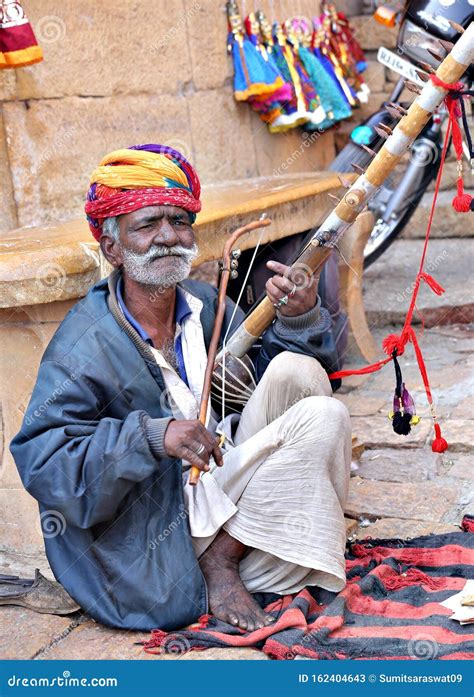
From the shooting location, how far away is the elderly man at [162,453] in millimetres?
2873

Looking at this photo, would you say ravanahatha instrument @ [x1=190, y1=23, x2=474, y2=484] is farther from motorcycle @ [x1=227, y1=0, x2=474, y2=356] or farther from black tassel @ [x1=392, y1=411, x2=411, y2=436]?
motorcycle @ [x1=227, y1=0, x2=474, y2=356]

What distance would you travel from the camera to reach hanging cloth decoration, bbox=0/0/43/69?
3.97 m

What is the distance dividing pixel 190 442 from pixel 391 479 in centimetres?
158

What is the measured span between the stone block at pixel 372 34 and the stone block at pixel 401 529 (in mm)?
5334

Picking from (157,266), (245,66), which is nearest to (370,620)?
(157,266)

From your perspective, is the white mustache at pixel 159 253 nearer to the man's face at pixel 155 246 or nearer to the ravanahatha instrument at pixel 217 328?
the man's face at pixel 155 246

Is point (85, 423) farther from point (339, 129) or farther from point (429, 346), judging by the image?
point (339, 129)

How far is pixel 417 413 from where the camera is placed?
480cm

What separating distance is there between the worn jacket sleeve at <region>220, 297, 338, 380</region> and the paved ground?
0.82 metres

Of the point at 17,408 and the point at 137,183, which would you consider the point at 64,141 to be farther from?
the point at 137,183

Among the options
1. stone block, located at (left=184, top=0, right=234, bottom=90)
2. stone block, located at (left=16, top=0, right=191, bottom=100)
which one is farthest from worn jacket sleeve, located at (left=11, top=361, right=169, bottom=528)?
stone block, located at (left=184, top=0, right=234, bottom=90)

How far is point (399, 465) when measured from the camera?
432 centimetres

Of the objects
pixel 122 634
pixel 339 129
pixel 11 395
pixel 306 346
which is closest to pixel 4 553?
pixel 11 395

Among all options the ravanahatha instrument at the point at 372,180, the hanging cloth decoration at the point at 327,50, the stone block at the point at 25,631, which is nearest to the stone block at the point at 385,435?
the ravanahatha instrument at the point at 372,180
